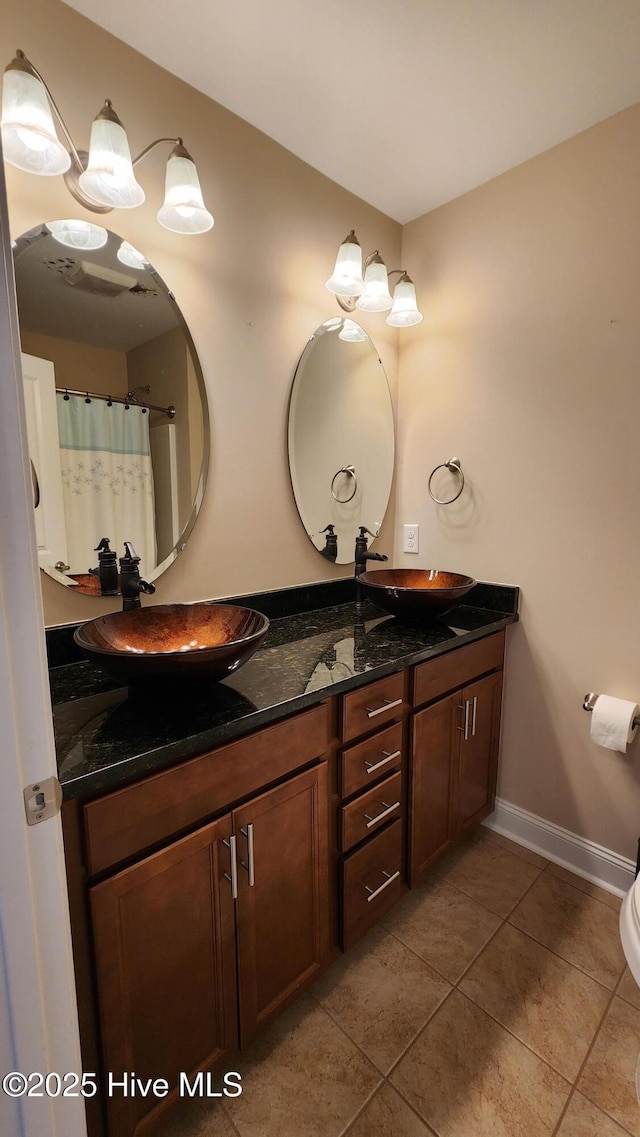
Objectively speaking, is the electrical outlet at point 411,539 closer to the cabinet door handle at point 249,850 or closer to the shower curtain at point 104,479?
the shower curtain at point 104,479

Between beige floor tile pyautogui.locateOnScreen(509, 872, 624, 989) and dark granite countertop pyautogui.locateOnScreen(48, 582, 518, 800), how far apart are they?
0.90 metres

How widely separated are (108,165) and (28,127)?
0.16 metres

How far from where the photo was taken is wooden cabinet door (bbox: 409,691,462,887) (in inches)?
56.7

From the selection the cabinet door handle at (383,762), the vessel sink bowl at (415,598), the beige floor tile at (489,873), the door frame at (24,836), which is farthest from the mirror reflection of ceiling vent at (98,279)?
the beige floor tile at (489,873)

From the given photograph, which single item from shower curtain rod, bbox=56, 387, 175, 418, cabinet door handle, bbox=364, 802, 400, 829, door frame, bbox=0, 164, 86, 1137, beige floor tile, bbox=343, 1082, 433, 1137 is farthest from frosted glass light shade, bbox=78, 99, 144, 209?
beige floor tile, bbox=343, 1082, 433, 1137

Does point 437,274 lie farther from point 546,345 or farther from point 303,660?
point 303,660

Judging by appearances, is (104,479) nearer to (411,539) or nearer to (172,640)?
(172,640)

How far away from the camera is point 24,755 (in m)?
0.60

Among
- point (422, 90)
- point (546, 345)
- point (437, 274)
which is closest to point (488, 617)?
point (546, 345)

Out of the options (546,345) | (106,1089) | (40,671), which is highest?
(546,345)

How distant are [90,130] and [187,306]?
16.4 inches

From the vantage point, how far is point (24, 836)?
0.61 metres

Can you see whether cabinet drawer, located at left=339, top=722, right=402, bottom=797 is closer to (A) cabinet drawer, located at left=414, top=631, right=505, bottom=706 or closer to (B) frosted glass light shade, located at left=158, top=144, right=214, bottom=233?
(A) cabinet drawer, located at left=414, top=631, right=505, bottom=706

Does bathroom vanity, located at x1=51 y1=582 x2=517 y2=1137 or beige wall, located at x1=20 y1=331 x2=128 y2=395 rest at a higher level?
beige wall, located at x1=20 y1=331 x2=128 y2=395
